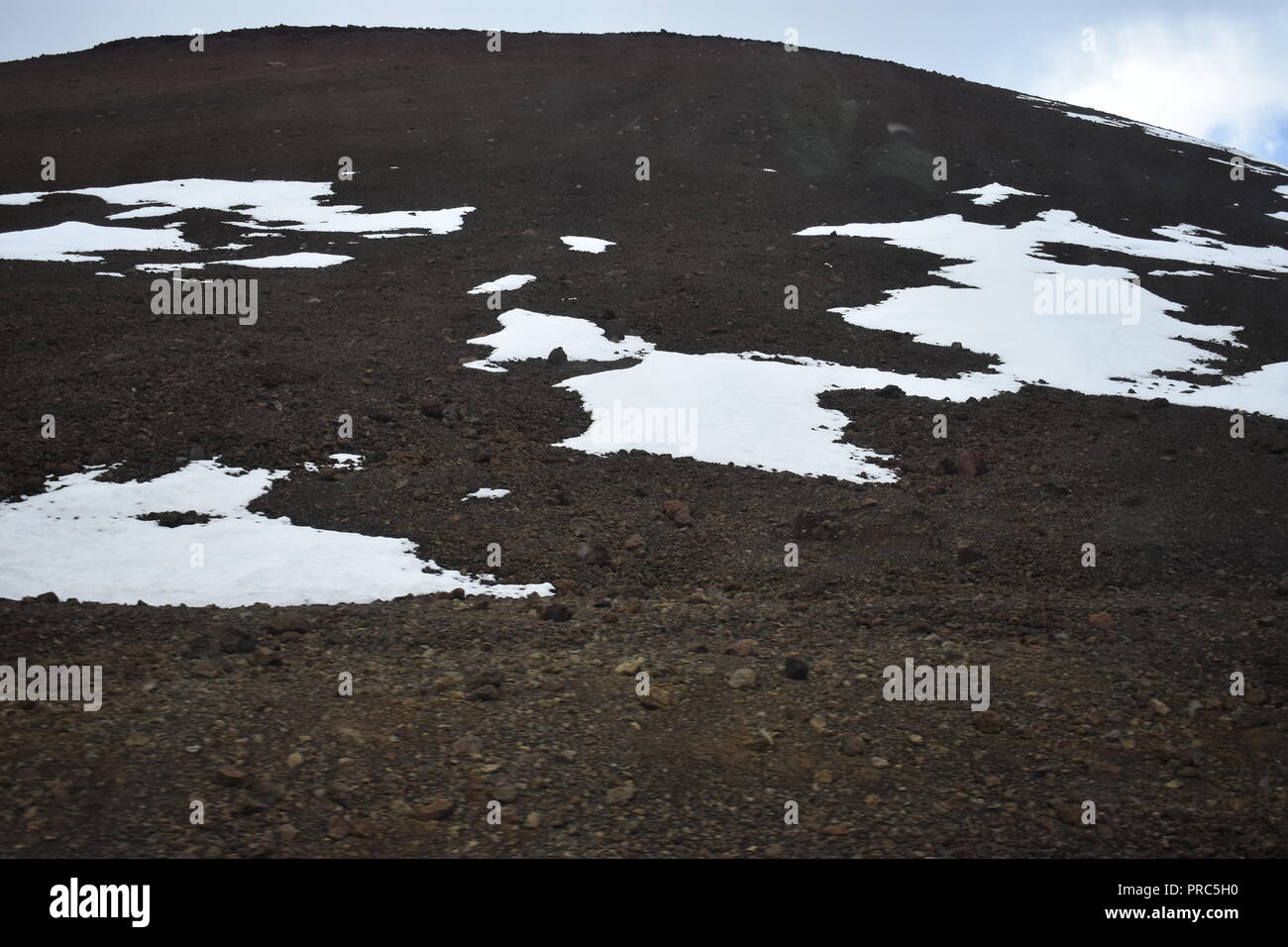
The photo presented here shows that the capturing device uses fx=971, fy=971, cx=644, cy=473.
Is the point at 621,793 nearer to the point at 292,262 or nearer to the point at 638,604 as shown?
the point at 638,604

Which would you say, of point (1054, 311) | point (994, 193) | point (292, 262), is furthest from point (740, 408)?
point (994, 193)

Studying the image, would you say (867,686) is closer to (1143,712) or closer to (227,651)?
(1143,712)

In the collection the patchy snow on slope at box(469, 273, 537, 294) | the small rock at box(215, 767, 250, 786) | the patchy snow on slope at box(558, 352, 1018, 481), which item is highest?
the patchy snow on slope at box(469, 273, 537, 294)

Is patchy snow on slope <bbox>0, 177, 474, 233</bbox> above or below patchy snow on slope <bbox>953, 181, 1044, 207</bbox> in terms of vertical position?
below

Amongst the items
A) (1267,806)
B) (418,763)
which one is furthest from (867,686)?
(418,763)

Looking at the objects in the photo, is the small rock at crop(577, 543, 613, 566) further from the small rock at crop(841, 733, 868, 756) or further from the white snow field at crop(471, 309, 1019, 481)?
the small rock at crop(841, 733, 868, 756)

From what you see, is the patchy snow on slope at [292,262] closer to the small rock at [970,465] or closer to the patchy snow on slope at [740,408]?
the patchy snow on slope at [740,408]

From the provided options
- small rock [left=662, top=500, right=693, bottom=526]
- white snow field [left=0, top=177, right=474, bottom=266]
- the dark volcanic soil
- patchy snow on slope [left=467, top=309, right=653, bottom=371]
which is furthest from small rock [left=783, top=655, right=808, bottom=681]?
white snow field [left=0, top=177, right=474, bottom=266]
